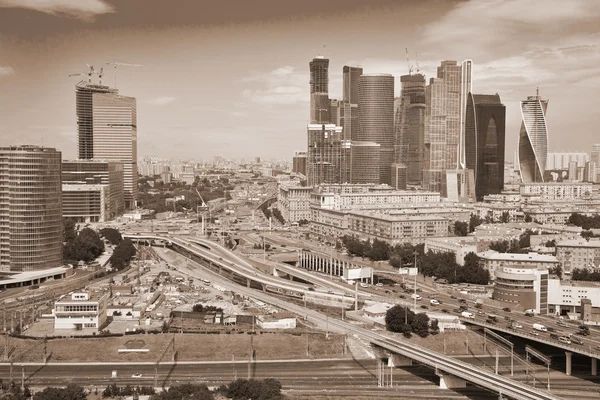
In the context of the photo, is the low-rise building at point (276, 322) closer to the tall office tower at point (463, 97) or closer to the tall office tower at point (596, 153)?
the tall office tower at point (463, 97)

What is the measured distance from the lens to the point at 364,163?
73812mm

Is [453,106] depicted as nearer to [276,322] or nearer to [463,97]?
[463,97]

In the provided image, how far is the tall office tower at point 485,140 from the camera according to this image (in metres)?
70.2

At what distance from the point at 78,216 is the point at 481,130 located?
132 feet

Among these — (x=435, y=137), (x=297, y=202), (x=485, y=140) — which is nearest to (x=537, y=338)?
(x=297, y=202)

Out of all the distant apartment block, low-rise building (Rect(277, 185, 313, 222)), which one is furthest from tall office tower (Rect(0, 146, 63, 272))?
the distant apartment block

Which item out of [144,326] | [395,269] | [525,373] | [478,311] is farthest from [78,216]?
[525,373]

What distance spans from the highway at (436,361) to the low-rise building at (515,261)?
29.7 feet

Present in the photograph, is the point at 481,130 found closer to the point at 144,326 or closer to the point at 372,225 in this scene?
the point at 372,225

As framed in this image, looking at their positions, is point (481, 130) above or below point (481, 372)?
above

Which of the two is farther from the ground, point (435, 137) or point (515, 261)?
point (435, 137)

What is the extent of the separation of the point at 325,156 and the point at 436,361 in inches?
1963

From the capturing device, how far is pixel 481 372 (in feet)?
58.8

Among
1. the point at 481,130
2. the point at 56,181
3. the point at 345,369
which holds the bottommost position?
the point at 345,369
